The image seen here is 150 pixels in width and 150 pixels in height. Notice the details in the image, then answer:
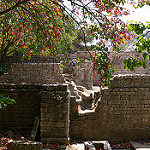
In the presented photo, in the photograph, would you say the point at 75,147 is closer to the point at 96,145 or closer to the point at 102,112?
the point at 96,145

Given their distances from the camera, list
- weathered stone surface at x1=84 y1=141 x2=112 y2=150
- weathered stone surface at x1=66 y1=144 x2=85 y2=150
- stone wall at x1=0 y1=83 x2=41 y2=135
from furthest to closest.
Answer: stone wall at x1=0 y1=83 x2=41 y2=135 < weathered stone surface at x1=66 y1=144 x2=85 y2=150 < weathered stone surface at x1=84 y1=141 x2=112 y2=150

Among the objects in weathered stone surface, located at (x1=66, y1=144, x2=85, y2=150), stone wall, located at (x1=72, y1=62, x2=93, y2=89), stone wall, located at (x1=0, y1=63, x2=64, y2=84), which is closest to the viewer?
weathered stone surface, located at (x1=66, y1=144, x2=85, y2=150)

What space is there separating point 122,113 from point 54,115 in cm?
274

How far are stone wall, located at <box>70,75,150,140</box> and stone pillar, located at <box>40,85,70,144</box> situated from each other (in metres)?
1.05

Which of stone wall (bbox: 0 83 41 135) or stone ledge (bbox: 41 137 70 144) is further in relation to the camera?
stone wall (bbox: 0 83 41 135)

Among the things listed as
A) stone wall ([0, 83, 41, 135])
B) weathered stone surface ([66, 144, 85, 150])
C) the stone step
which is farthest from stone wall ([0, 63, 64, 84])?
the stone step

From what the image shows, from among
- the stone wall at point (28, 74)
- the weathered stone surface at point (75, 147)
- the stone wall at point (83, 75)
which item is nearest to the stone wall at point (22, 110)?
the weathered stone surface at point (75, 147)

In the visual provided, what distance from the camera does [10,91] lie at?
21.1 ft

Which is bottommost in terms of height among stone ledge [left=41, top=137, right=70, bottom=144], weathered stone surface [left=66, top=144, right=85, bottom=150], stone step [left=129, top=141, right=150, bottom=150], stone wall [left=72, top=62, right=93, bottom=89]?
stone step [left=129, top=141, right=150, bottom=150]

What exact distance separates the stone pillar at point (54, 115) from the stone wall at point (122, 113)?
1051mm

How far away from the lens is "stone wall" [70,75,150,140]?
6558 millimetres

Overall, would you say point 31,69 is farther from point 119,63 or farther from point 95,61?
point 119,63

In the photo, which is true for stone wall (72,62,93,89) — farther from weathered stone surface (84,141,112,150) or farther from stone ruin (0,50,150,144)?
weathered stone surface (84,141,112,150)

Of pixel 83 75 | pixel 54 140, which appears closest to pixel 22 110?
pixel 54 140
